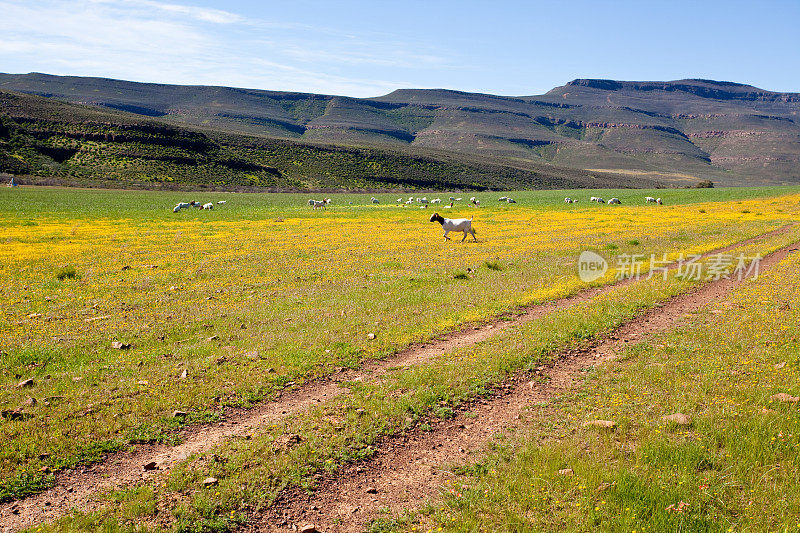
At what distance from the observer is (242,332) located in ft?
36.3

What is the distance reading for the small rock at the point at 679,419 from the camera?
6633 mm

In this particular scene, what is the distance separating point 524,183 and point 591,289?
4781 inches

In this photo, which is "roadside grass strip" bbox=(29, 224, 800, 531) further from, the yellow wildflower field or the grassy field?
the yellow wildflower field

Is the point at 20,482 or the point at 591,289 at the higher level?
the point at 591,289

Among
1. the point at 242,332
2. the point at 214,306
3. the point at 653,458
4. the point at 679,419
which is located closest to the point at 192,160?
the point at 214,306

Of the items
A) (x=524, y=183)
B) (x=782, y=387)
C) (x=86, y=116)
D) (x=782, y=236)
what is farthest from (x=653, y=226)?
(x=86, y=116)

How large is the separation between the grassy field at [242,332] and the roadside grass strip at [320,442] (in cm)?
3

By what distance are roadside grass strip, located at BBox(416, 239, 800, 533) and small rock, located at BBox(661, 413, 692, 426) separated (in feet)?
0.09

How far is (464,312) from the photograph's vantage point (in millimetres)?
12562

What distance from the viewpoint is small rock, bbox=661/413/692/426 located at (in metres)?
6.63

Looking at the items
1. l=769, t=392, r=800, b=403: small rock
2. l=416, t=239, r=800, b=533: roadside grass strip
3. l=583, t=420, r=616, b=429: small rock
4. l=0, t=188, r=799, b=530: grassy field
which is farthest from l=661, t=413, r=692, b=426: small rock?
l=0, t=188, r=799, b=530: grassy field

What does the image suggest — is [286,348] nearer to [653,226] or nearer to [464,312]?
[464,312]

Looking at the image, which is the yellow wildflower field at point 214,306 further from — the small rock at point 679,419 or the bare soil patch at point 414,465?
the small rock at point 679,419

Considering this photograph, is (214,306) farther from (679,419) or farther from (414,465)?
(679,419)
